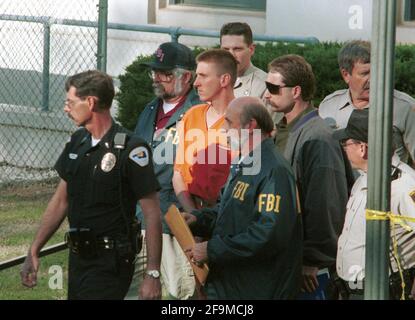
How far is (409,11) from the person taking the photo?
41.6 feet

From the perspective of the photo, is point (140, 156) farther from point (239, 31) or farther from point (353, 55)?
point (239, 31)

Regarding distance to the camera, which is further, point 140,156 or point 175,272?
point 175,272

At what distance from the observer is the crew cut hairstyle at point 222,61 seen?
27.4ft

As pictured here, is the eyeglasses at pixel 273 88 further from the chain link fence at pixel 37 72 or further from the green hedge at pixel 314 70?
the chain link fence at pixel 37 72

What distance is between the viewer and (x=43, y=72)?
14.0 m

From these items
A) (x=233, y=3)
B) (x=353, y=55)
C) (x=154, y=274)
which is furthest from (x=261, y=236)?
(x=233, y=3)

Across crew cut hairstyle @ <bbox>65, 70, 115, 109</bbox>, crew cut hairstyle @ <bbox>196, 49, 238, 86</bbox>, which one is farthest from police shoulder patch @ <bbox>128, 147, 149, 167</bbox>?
crew cut hairstyle @ <bbox>196, 49, 238, 86</bbox>

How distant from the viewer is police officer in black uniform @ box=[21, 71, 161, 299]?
24.2 ft

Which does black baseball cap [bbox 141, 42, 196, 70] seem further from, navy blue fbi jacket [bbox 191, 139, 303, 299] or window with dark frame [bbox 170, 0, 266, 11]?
window with dark frame [bbox 170, 0, 266, 11]

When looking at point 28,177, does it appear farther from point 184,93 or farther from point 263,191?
point 263,191

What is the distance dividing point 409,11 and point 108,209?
608cm

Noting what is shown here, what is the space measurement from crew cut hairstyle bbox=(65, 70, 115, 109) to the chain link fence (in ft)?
19.4
